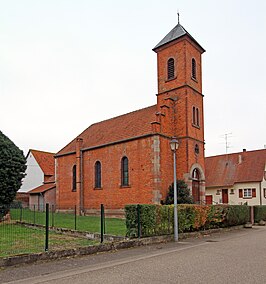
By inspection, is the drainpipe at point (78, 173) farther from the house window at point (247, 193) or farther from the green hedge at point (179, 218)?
the house window at point (247, 193)

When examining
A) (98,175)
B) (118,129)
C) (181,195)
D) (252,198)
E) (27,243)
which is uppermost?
(118,129)

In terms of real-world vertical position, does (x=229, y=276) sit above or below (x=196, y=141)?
below

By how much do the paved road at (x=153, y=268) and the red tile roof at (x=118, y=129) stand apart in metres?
15.5

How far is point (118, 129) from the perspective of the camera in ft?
99.9

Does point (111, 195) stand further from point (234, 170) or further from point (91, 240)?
point (234, 170)

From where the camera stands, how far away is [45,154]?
48.2m

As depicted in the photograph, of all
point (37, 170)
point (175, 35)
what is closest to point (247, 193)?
point (175, 35)

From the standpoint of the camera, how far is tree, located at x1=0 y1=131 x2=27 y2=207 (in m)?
19.0

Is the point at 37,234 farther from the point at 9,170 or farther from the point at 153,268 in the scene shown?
the point at 153,268

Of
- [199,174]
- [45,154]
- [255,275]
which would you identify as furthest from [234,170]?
[255,275]

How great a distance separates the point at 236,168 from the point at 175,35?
22024mm

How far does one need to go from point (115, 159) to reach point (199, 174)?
277 inches

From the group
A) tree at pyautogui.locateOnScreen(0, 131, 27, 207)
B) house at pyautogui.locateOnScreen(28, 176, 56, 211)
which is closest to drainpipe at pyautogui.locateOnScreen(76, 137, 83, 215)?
house at pyautogui.locateOnScreen(28, 176, 56, 211)

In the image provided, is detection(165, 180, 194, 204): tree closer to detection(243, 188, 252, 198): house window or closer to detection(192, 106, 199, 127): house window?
detection(192, 106, 199, 127): house window
